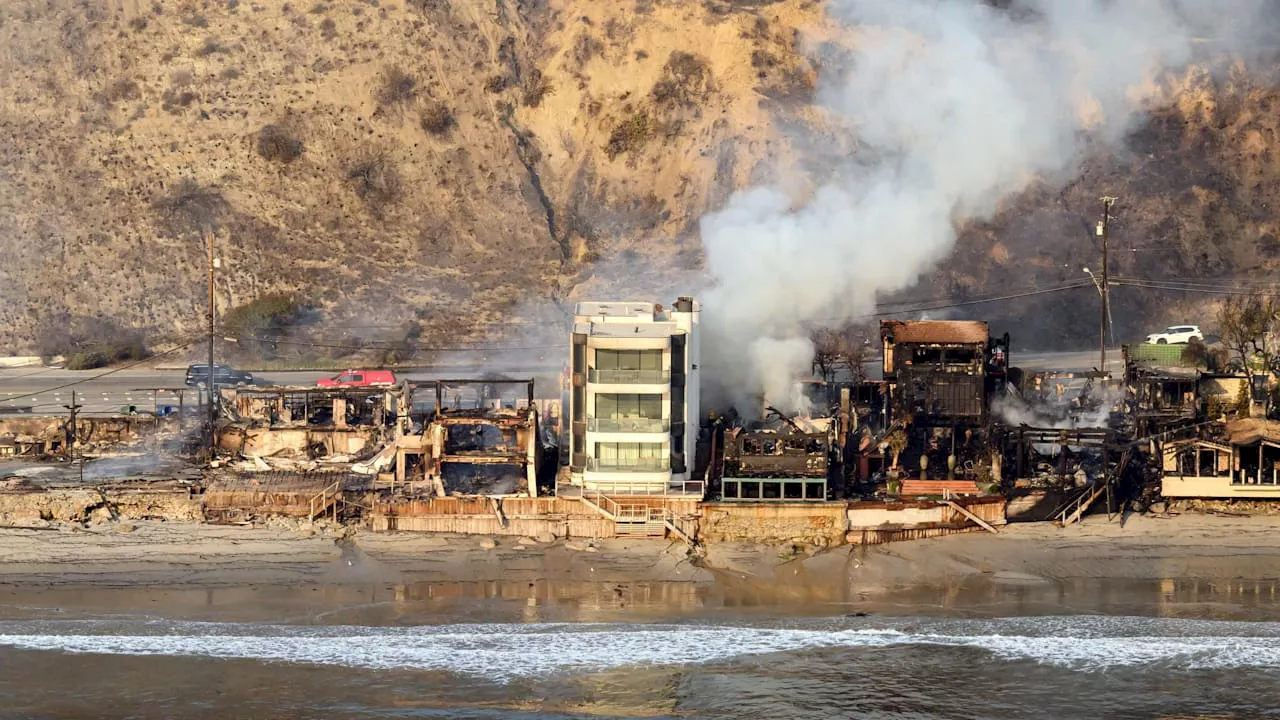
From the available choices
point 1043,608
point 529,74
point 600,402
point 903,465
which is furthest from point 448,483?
point 529,74

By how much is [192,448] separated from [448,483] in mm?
12095

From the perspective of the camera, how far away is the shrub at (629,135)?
109438 mm

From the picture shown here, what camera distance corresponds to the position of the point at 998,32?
9669cm

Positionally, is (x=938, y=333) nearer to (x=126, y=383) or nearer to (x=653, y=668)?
(x=653, y=668)

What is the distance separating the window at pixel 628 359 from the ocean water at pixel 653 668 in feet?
41.1

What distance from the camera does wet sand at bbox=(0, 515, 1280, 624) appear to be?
172 ft

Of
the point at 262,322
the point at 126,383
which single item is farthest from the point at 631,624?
the point at 262,322

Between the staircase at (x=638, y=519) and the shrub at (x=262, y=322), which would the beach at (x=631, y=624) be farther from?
the shrub at (x=262, y=322)

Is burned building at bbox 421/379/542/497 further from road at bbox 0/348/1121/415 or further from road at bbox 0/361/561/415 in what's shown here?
road at bbox 0/361/561/415

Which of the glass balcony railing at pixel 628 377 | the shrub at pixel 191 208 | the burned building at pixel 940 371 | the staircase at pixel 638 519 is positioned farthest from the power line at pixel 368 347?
A: the staircase at pixel 638 519

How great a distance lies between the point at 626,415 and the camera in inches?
2427

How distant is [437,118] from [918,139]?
124ft

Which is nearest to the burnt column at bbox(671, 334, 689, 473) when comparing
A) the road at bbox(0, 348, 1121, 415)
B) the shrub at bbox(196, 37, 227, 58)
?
the road at bbox(0, 348, 1121, 415)

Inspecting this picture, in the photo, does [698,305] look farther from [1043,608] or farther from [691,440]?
[1043,608]
